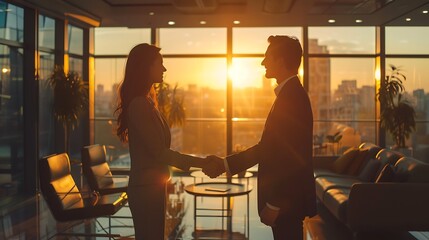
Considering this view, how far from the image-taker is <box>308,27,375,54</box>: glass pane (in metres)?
9.25

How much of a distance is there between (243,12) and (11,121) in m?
4.20

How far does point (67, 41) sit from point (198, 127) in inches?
125

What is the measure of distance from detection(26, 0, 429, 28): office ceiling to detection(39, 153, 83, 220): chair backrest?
10.6 ft

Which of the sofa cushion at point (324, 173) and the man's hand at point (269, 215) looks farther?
the sofa cushion at point (324, 173)

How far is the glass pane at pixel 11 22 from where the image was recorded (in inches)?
253

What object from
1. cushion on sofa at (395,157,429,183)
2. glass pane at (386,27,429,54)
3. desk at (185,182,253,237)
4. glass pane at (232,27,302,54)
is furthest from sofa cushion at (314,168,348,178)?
glass pane at (386,27,429,54)

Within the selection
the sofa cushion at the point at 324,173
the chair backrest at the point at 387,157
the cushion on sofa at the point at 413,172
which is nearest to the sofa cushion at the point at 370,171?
the chair backrest at the point at 387,157

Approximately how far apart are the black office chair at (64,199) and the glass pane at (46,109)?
10.5 ft

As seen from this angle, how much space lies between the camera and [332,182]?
581 cm

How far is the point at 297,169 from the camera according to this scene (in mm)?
2127

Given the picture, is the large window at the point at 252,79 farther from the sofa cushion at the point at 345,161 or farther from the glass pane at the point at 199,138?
the sofa cushion at the point at 345,161

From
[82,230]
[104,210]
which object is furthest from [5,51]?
[104,210]

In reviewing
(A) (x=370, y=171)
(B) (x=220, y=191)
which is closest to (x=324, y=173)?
(A) (x=370, y=171)

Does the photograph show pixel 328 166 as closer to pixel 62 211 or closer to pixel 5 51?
pixel 62 211
